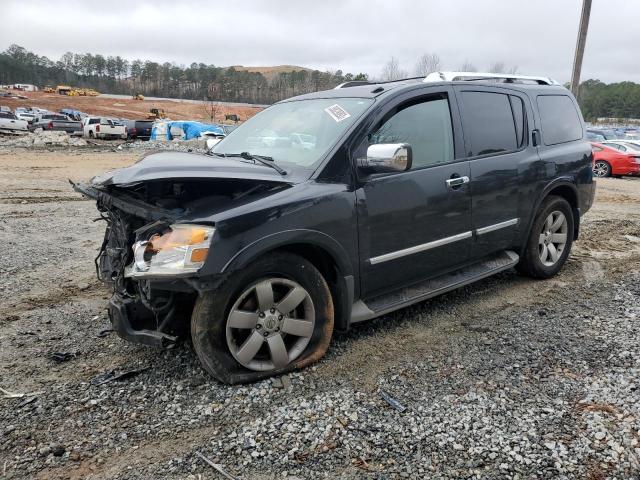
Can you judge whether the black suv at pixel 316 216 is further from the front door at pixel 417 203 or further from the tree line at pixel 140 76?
the tree line at pixel 140 76

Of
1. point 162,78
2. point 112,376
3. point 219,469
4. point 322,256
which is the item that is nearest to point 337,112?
point 322,256

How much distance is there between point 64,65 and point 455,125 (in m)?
142

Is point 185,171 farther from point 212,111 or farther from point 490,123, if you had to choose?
point 212,111

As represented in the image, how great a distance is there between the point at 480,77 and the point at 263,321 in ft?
9.92

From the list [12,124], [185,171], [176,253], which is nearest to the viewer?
[176,253]

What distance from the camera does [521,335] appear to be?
402cm

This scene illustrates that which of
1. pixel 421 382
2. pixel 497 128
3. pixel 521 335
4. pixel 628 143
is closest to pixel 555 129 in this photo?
pixel 497 128

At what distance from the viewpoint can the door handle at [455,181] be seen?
4035mm

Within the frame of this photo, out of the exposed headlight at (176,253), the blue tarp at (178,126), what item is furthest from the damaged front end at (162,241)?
the blue tarp at (178,126)

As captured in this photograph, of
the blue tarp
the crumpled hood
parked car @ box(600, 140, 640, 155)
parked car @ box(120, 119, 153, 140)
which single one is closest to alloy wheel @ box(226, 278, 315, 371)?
the crumpled hood

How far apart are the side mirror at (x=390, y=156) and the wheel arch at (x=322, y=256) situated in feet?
1.95

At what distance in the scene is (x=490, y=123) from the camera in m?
4.54

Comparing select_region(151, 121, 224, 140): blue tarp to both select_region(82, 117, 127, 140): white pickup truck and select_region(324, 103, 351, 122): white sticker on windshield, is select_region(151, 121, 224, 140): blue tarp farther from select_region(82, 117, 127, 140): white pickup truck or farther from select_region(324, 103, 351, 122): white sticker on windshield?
select_region(324, 103, 351, 122): white sticker on windshield

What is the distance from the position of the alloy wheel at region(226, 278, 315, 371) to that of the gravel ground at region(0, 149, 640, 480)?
16cm
